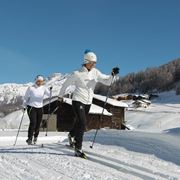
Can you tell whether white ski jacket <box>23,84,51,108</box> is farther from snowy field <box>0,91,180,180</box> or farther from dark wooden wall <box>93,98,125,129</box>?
dark wooden wall <box>93,98,125,129</box>

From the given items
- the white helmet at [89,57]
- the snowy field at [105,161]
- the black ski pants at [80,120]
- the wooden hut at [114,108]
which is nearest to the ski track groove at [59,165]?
the snowy field at [105,161]

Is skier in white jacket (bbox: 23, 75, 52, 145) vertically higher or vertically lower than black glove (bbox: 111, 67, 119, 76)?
lower

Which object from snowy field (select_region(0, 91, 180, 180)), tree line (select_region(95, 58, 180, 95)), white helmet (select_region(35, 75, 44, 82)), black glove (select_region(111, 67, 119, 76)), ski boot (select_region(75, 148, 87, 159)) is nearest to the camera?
snowy field (select_region(0, 91, 180, 180))

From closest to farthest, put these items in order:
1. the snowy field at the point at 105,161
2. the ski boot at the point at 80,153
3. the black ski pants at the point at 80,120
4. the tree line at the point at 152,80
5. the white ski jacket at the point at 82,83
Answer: the snowy field at the point at 105,161, the ski boot at the point at 80,153, the black ski pants at the point at 80,120, the white ski jacket at the point at 82,83, the tree line at the point at 152,80

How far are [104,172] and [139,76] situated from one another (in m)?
182

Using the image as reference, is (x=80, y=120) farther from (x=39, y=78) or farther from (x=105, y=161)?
(x=39, y=78)

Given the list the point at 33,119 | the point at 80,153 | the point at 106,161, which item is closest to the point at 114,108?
the point at 33,119

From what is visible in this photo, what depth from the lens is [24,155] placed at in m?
7.95

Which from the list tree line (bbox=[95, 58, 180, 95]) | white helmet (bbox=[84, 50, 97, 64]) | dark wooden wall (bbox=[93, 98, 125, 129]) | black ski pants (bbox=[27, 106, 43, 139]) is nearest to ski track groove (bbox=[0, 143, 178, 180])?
white helmet (bbox=[84, 50, 97, 64])

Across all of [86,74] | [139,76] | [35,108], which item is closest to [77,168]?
[86,74]

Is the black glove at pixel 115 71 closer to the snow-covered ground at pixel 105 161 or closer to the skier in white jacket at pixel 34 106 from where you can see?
the snow-covered ground at pixel 105 161

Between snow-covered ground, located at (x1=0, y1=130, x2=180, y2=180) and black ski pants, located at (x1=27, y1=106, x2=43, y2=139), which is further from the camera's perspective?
black ski pants, located at (x1=27, y1=106, x2=43, y2=139)

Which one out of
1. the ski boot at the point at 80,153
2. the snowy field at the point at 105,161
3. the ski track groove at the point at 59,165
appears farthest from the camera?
the ski boot at the point at 80,153

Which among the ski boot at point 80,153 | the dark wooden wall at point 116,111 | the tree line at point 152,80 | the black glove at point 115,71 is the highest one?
the tree line at point 152,80
